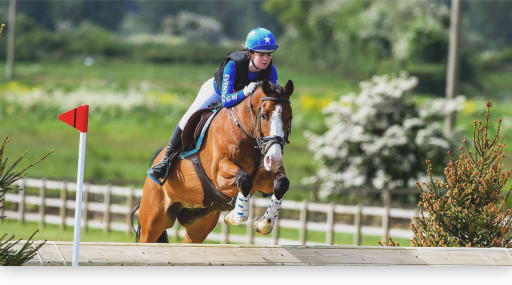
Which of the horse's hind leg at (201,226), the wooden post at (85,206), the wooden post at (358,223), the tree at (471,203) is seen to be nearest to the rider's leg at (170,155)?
the horse's hind leg at (201,226)

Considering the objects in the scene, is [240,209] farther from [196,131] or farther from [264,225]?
[196,131]

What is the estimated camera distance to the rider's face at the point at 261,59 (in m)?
6.94

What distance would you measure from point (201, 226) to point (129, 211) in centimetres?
794

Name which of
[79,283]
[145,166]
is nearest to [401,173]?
[145,166]

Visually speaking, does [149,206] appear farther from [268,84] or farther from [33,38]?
[33,38]

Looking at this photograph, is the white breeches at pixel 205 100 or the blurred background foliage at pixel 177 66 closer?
the white breeches at pixel 205 100

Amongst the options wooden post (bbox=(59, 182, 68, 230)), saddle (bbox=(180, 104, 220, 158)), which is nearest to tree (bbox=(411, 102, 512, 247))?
saddle (bbox=(180, 104, 220, 158))

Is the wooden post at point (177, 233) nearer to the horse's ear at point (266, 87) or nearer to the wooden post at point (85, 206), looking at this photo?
the wooden post at point (85, 206)

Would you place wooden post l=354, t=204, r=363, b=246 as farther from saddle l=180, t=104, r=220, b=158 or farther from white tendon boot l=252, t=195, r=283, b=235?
white tendon boot l=252, t=195, r=283, b=235

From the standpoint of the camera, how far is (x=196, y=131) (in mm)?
7367

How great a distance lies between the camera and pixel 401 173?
16500 millimetres

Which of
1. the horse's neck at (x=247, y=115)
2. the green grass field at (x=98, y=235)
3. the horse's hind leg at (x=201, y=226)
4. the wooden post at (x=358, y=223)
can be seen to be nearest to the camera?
the horse's neck at (x=247, y=115)

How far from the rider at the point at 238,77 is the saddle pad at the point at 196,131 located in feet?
0.21

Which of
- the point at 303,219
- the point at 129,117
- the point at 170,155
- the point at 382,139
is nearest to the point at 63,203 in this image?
the point at 303,219
